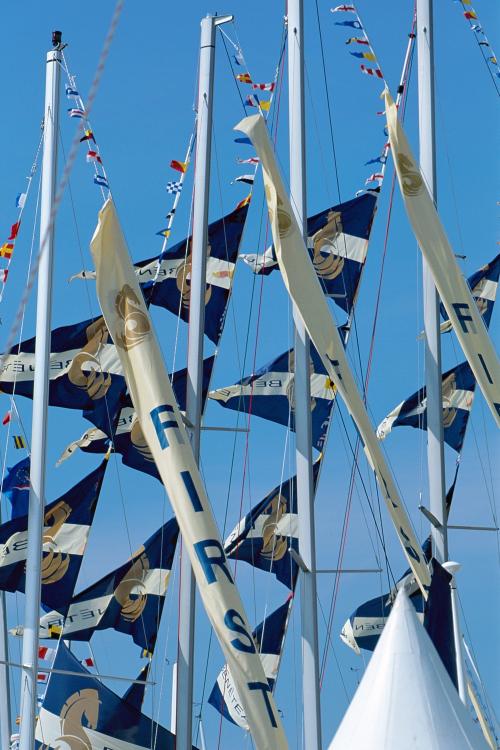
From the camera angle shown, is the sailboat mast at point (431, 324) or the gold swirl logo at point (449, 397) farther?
the gold swirl logo at point (449, 397)

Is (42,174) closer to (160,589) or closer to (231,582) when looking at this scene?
(160,589)

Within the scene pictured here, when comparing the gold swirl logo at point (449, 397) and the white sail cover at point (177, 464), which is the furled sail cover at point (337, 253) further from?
the white sail cover at point (177, 464)

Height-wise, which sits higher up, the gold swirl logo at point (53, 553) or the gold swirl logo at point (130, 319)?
the gold swirl logo at point (130, 319)

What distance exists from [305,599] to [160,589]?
4.22 m

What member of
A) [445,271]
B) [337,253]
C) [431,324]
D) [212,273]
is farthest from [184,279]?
[445,271]

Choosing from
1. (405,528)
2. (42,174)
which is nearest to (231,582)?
(405,528)

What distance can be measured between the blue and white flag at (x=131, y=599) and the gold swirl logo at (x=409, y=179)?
18.6 feet

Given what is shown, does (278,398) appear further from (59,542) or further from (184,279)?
(59,542)

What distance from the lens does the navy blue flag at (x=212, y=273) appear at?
2312cm

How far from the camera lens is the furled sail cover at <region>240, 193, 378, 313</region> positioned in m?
23.1

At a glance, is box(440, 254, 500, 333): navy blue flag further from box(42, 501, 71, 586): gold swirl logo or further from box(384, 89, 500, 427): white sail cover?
box(42, 501, 71, 586): gold swirl logo

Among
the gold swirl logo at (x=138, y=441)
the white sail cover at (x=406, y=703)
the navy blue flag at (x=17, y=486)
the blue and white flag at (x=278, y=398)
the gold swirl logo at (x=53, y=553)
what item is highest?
the blue and white flag at (x=278, y=398)

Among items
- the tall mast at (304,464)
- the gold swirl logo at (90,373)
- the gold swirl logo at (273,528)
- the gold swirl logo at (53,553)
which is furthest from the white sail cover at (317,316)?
the gold swirl logo at (53,553)

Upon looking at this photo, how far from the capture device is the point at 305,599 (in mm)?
18938
